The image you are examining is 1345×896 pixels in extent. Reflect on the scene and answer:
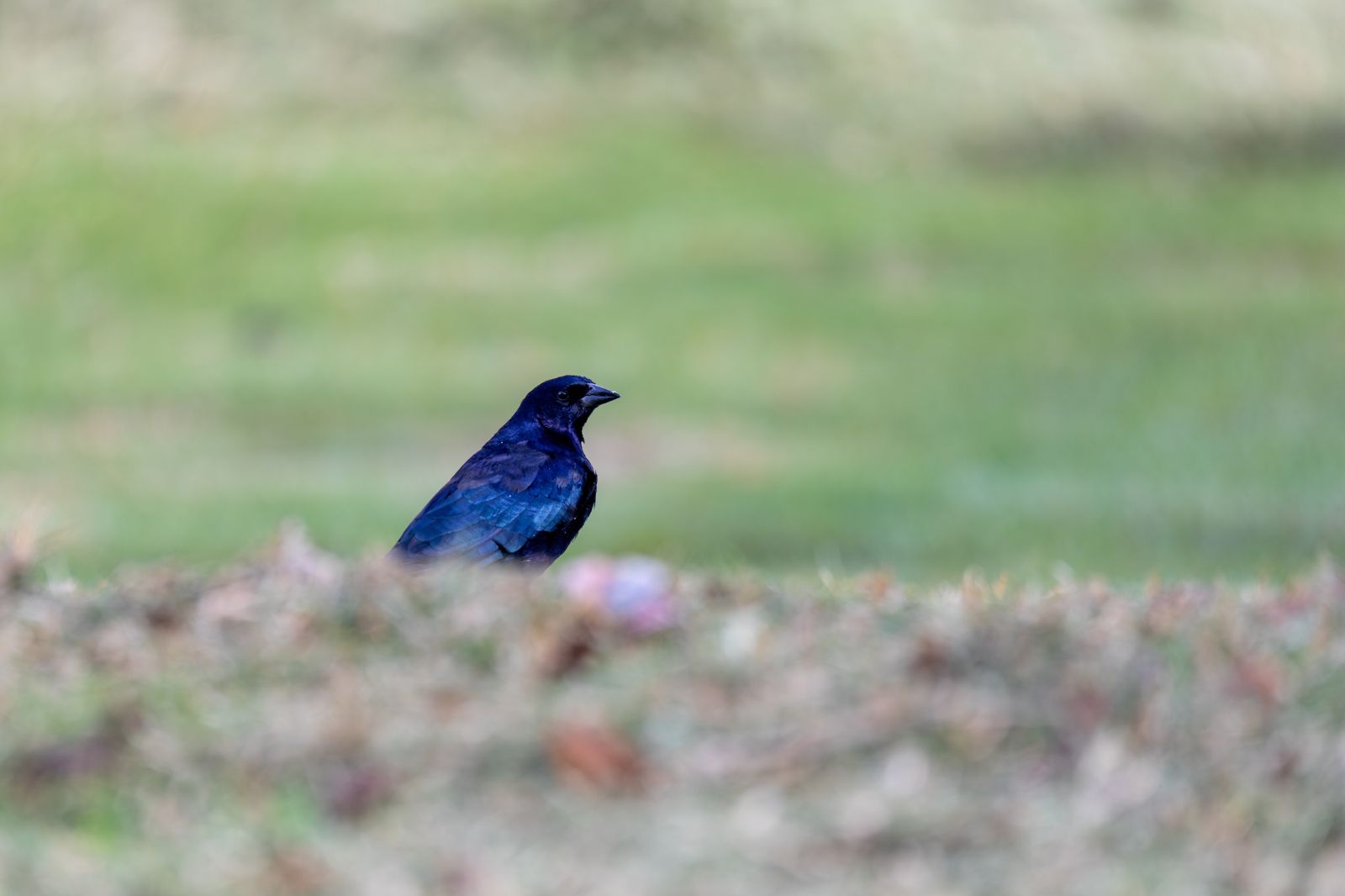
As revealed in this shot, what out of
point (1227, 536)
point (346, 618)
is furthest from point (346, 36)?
point (346, 618)

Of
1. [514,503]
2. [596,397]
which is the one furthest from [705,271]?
[514,503]

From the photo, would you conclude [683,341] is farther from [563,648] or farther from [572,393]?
[563,648]

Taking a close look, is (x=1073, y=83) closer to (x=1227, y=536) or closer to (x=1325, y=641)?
(x=1227, y=536)

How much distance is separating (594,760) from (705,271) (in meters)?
14.0

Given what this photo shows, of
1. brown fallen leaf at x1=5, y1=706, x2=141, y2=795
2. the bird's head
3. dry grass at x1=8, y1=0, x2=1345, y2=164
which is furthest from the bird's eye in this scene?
dry grass at x1=8, y1=0, x2=1345, y2=164

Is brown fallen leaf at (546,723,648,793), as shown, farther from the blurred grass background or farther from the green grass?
the green grass

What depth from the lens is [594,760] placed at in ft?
11.4

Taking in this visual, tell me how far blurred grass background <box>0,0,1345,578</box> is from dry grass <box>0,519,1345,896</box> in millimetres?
5236

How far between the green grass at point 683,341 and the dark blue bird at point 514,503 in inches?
139

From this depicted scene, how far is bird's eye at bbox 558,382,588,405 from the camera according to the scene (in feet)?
22.0

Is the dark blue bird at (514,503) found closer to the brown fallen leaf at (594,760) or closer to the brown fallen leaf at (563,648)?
the brown fallen leaf at (563,648)

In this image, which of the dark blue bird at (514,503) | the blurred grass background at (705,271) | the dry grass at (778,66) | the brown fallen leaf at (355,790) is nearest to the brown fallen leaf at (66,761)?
the brown fallen leaf at (355,790)

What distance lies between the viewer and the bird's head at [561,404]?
6668 mm

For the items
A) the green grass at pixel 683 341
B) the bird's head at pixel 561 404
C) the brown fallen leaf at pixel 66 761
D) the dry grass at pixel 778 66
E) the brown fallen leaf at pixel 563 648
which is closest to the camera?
the brown fallen leaf at pixel 66 761
